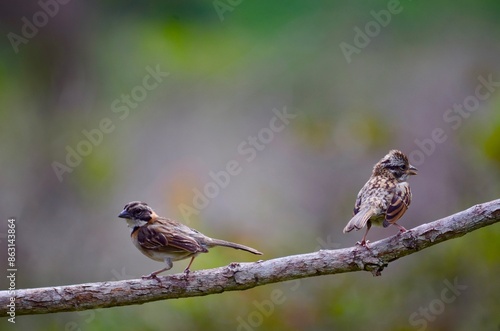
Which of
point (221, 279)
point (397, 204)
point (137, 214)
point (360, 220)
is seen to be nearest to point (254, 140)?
point (137, 214)

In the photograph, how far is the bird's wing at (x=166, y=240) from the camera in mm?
5605

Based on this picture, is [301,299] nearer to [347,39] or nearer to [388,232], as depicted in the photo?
[388,232]

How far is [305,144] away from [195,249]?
18.6ft

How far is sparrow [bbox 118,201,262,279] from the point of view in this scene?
561 cm

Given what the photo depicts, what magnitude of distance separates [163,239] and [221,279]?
59 centimetres

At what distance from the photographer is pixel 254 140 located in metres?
11.1

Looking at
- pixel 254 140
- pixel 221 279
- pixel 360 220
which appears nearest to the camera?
pixel 221 279

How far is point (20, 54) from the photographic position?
11.6m

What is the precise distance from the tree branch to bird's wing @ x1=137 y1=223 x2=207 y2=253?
33 cm

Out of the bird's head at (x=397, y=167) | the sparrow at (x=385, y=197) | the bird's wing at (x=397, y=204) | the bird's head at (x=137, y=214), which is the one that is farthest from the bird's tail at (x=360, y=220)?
the bird's head at (x=137, y=214)

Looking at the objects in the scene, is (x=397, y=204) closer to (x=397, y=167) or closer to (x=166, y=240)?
(x=397, y=167)

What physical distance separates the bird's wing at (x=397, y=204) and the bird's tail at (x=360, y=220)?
13 centimetres

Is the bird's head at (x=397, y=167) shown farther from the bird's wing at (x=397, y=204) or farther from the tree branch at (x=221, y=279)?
the tree branch at (x=221, y=279)

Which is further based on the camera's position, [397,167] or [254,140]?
[254,140]
